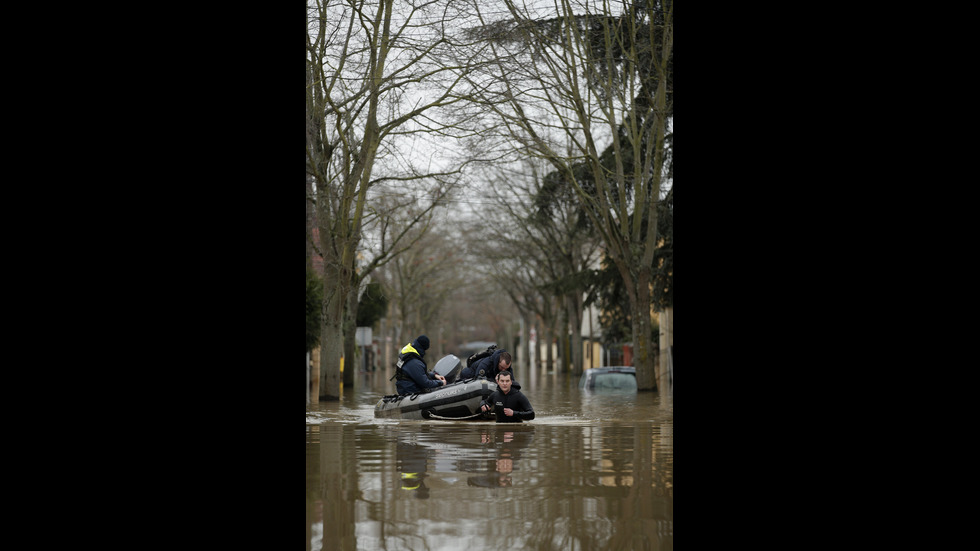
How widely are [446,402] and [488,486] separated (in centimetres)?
903

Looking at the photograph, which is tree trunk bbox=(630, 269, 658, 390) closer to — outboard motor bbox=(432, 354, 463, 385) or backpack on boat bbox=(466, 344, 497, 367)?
outboard motor bbox=(432, 354, 463, 385)

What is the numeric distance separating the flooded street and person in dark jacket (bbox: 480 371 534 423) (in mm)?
227

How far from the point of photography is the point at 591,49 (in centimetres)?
2381

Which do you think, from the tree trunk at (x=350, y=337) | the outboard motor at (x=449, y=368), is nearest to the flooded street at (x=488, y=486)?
the outboard motor at (x=449, y=368)

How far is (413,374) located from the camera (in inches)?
768

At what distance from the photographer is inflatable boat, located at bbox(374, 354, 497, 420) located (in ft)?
59.9

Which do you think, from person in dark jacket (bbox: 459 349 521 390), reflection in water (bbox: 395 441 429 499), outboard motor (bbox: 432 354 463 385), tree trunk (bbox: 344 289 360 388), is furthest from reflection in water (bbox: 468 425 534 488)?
tree trunk (bbox: 344 289 360 388)

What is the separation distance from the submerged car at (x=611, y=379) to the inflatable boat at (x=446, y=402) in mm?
11989
